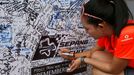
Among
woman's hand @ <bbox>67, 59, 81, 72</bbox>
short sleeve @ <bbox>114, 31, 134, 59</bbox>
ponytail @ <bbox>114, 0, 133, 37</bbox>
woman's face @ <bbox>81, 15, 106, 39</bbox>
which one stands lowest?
woman's hand @ <bbox>67, 59, 81, 72</bbox>

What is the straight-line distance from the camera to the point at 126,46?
1214 mm

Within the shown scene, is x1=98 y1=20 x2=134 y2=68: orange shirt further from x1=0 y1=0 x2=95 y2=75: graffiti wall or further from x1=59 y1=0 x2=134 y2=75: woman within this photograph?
x1=0 y1=0 x2=95 y2=75: graffiti wall

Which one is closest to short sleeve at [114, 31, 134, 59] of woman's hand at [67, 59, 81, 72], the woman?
the woman

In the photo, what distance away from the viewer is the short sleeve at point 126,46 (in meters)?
Answer: 1.20

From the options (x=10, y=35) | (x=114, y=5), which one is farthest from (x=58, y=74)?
(x=114, y=5)

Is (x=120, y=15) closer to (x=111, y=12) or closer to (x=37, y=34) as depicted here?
(x=111, y=12)

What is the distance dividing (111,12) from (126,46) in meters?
0.16

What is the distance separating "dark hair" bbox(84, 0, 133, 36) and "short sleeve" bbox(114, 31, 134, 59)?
0.04m

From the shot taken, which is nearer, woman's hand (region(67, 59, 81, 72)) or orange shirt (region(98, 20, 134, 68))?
orange shirt (region(98, 20, 134, 68))

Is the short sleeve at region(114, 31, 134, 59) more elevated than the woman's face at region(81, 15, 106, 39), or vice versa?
the woman's face at region(81, 15, 106, 39)

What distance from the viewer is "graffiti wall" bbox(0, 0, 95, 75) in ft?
3.99

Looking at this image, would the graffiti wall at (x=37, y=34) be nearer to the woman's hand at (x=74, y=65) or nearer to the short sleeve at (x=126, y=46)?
the woman's hand at (x=74, y=65)

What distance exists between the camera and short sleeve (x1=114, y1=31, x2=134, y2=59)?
120cm

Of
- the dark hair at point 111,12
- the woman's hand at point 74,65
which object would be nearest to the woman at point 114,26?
the dark hair at point 111,12
